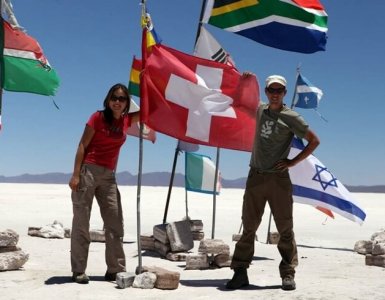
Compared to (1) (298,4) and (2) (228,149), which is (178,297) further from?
(1) (298,4)

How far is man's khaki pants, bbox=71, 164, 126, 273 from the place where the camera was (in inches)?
235

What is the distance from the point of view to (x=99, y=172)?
6.00 metres

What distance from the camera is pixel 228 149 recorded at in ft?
21.4

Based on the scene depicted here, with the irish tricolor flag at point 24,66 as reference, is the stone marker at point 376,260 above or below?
below

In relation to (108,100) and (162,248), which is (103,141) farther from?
(162,248)

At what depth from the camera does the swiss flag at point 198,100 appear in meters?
6.38

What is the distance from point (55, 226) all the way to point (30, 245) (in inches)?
57.6

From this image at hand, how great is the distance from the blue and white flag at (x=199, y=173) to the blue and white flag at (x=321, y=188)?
2351 millimetres

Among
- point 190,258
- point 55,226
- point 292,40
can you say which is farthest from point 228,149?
point 55,226

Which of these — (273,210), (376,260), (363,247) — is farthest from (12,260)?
(363,247)

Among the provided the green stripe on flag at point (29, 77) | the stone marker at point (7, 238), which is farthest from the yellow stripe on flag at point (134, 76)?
the stone marker at point (7, 238)

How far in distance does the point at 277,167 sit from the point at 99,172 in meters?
2.03

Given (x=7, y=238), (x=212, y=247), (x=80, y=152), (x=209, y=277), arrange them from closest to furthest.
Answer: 1. (x=80, y=152)
2. (x=209, y=277)
3. (x=7, y=238)
4. (x=212, y=247)

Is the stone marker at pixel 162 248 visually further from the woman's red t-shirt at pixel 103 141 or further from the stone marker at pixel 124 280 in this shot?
the woman's red t-shirt at pixel 103 141
